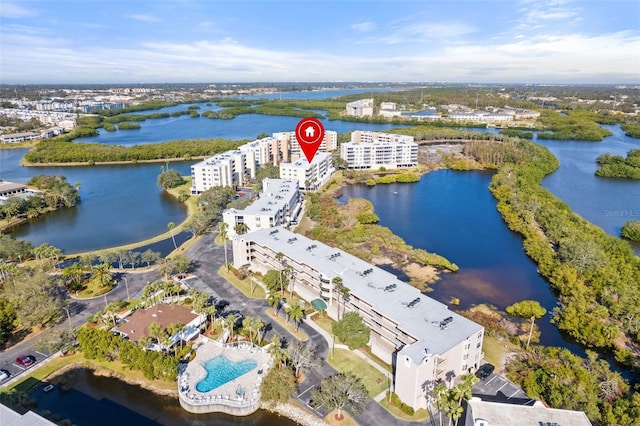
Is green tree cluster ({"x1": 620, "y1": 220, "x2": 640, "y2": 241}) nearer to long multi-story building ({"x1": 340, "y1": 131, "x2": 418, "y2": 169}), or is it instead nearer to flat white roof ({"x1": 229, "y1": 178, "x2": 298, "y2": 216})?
flat white roof ({"x1": 229, "y1": 178, "x2": 298, "y2": 216})

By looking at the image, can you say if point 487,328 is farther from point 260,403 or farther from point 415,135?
point 415,135

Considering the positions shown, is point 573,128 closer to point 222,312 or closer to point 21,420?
point 222,312

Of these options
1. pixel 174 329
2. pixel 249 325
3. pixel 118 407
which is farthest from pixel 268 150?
pixel 118 407

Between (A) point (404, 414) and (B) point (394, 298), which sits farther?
(B) point (394, 298)

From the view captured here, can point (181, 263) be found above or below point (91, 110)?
below

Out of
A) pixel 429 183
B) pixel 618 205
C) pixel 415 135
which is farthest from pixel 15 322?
pixel 415 135

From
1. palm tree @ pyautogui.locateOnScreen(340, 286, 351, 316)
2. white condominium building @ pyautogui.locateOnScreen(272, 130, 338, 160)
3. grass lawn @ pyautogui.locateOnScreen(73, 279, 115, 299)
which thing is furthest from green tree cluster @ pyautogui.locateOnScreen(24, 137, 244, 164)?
palm tree @ pyautogui.locateOnScreen(340, 286, 351, 316)
